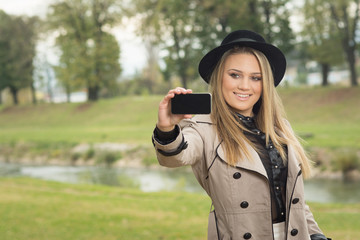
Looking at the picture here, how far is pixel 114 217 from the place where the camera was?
790 cm

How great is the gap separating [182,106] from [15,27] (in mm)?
42514

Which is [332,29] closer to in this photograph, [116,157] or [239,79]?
[116,157]

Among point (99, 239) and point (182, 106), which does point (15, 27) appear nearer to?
point (99, 239)

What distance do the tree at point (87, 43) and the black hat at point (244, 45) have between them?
34573 mm

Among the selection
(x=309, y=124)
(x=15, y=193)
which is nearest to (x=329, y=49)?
(x=309, y=124)

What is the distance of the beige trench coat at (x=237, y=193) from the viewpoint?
7.53ft

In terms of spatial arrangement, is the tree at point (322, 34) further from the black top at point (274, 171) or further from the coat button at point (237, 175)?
the coat button at point (237, 175)

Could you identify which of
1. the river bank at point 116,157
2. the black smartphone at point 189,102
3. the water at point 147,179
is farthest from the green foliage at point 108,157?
the black smartphone at point 189,102

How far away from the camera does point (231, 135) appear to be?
2.39m

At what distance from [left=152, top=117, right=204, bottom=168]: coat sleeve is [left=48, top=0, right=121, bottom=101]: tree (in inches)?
1372

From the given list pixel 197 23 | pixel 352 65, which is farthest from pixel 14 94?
pixel 352 65

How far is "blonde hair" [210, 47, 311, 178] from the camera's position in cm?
238

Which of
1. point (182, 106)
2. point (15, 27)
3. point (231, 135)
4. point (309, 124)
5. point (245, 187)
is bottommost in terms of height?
point (309, 124)

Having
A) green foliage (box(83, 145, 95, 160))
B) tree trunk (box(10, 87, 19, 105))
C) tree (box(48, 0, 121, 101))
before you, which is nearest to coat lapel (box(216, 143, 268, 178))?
green foliage (box(83, 145, 95, 160))
